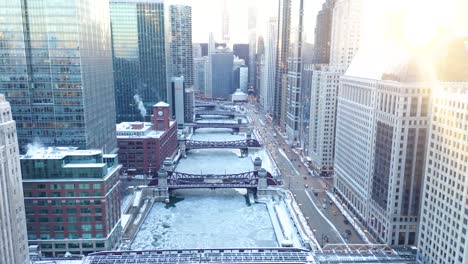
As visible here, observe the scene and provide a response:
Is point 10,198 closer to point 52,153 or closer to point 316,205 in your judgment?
point 52,153

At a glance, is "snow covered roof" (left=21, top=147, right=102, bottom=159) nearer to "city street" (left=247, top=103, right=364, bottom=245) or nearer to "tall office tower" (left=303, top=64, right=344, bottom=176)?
"city street" (left=247, top=103, right=364, bottom=245)

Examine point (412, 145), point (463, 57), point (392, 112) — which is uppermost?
point (463, 57)

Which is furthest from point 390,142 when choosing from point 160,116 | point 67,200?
point 160,116

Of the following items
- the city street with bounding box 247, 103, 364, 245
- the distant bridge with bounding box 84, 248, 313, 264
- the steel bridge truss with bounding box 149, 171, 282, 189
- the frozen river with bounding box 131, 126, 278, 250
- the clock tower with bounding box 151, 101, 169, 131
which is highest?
the clock tower with bounding box 151, 101, 169, 131

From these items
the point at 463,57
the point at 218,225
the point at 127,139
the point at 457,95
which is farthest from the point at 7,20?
the point at 463,57

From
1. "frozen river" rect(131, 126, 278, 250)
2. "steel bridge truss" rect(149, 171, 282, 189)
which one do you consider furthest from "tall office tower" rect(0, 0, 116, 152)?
"steel bridge truss" rect(149, 171, 282, 189)

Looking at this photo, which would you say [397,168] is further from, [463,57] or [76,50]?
[76,50]
